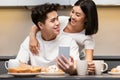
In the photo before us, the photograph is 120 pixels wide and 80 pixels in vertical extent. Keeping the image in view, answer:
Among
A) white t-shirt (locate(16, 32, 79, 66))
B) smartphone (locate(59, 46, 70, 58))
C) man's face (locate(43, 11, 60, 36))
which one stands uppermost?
man's face (locate(43, 11, 60, 36))

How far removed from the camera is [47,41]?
2.50 meters

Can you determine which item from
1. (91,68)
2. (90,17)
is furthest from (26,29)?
(91,68)

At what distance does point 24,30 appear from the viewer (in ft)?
10.2

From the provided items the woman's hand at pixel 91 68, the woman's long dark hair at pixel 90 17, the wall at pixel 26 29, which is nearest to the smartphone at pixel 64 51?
the woman's hand at pixel 91 68

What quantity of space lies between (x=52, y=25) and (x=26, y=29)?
2.40ft

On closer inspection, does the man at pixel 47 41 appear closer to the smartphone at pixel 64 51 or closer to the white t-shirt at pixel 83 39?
the white t-shirt at pixel 83 39

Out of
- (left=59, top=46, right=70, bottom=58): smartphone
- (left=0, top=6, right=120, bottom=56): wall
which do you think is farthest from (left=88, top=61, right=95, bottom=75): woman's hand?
(left=0, top=6, right=120, bottom=56): wall

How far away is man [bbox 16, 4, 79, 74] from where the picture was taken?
2439 millimetres

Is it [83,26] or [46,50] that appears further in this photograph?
[83,26]

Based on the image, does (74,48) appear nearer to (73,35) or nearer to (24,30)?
(73,35)

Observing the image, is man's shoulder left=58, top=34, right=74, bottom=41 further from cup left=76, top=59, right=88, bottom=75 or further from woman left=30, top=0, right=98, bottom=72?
cup left=76, top=59, right=88, bottom=75

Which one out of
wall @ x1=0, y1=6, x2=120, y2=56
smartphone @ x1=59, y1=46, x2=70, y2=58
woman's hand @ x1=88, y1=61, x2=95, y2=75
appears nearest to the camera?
smartphone @ x1=59, y1=46, x2=70, y2=58

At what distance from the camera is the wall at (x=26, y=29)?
10.00 feet

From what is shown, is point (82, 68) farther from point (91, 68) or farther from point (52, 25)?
point (52, 25)
